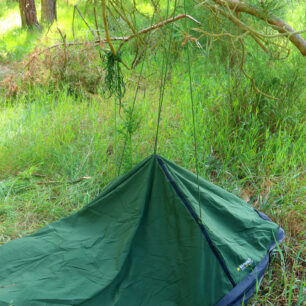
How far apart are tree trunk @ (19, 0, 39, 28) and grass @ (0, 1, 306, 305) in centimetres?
346

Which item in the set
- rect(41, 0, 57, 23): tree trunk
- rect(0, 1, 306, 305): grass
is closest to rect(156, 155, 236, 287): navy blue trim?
rect(0, 1, 306, 305): grass

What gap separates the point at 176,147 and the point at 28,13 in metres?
4.96

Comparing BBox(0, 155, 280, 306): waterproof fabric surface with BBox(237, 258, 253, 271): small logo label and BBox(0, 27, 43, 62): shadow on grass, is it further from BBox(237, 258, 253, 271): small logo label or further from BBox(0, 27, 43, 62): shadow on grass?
BBox(0, 27, 43, 62): shadow on grass

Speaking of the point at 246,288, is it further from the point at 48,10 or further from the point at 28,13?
the point at 28,13

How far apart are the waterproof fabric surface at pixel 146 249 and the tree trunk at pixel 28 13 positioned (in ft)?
18.3

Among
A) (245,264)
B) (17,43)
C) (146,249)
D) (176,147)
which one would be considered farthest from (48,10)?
(245,264)

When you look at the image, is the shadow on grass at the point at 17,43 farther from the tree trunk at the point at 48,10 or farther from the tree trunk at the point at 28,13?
the tree trunk at the point at 48,10

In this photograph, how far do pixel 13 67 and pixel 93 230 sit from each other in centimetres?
398

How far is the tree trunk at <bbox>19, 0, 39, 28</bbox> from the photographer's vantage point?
6.42 m

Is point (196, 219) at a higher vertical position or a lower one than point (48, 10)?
lower

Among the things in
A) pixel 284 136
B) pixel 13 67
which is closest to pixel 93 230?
pixel 284 136

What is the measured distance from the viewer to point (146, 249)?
1.67 metres

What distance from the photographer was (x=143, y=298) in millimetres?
1499

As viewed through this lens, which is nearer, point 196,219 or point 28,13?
point 196,219
